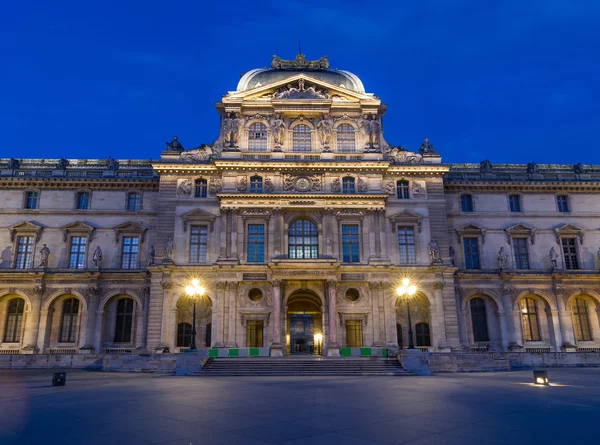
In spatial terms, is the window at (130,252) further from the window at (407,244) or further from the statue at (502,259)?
the statue at (502,259)

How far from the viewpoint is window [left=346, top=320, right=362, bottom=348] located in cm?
3981

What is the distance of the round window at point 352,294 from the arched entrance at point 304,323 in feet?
9.21

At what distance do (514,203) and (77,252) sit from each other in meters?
44.9

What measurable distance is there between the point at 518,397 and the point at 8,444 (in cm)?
1528

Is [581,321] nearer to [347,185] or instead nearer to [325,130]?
[347,185]

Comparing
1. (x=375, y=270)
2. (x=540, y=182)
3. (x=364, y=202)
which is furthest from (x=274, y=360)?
(x=540, y=182)

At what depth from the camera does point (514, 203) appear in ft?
155

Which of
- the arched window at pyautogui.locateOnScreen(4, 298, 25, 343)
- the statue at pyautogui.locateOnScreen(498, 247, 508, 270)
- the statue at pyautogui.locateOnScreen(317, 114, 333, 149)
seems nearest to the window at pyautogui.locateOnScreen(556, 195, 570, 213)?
the statue at pyautogui.locateOnScreen(498, 247, 508, 270)

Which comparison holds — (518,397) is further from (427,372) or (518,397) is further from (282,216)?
(282,216)

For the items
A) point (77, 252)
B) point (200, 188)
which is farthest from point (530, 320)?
point (77, 252)

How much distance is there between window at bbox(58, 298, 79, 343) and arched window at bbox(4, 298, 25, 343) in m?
3.82

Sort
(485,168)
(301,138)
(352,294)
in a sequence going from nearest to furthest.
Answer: (352,294)
(301,138)
(485,168)

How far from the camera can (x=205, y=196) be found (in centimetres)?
4278

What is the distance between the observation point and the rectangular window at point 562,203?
47188 mm
